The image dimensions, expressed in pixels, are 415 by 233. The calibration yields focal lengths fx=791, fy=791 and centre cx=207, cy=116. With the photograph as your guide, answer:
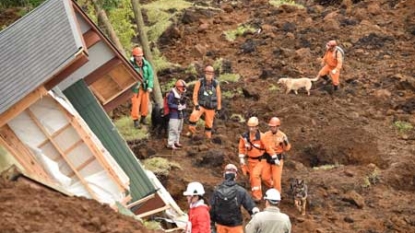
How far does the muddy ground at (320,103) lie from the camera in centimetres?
1619

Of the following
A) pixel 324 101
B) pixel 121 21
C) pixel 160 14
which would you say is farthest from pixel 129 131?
pixel 160 14

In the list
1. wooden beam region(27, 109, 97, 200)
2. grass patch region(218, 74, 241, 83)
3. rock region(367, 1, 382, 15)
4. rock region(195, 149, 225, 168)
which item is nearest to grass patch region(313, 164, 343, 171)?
rock region(195, 149, 225, 168)

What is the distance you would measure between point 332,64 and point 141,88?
6499 mm

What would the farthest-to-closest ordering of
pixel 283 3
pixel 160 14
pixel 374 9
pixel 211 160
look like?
1. pixel 283 3
2. pixel 160 14
3. pixel 374 9
4. pixel 211 160

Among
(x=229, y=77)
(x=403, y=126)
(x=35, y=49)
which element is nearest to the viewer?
(x=35, y=49)

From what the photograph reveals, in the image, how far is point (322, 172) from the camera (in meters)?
17.8

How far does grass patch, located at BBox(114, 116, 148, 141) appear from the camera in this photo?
1839 cm

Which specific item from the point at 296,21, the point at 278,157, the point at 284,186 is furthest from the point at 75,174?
the point at 296,21

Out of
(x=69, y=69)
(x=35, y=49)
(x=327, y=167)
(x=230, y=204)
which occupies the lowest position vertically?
(x=327, y=167)

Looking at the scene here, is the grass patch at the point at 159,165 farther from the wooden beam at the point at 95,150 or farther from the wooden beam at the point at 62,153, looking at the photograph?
the wooden beam at the point at 62,153

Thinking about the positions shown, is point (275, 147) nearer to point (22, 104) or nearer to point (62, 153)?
point (62, 153)

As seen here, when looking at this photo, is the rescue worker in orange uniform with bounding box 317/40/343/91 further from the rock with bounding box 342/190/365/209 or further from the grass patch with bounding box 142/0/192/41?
the grass patch with bounding box 142/0/192/41

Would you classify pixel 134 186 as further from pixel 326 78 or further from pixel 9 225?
pixel 326 78

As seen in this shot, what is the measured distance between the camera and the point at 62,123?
12305 millimetres
